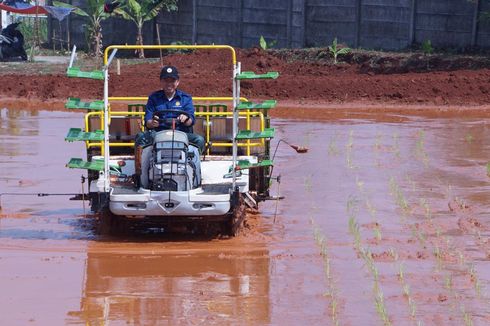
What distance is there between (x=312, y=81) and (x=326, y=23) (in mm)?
5648

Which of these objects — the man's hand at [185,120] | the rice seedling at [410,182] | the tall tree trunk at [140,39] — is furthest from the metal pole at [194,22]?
the man's hand at [185,120]

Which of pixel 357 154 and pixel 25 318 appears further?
pixel 357 154

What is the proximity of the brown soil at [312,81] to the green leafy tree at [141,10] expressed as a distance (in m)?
3.57

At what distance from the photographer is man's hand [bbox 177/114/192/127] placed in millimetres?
11500

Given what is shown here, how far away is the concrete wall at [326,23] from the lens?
30531mm

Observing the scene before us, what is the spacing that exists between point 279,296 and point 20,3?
29.3m

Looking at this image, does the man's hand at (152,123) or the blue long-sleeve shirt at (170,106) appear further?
the blue long-sleeve shirt at (170,106)

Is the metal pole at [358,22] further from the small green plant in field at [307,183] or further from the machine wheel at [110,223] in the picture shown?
the machine wheel at [110,223]

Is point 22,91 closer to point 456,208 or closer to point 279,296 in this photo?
point 456,208

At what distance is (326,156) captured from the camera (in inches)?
683

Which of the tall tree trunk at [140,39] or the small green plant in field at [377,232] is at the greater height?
the tall tree trunk at [140,39]

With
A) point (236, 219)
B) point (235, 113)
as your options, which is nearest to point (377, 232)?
point (236, 219)

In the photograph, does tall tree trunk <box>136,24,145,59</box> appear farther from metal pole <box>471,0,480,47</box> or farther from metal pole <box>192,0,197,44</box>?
metal pole <box>471,0,480,47</box>

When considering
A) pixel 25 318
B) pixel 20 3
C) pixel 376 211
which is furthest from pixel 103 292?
pixel 20 3
